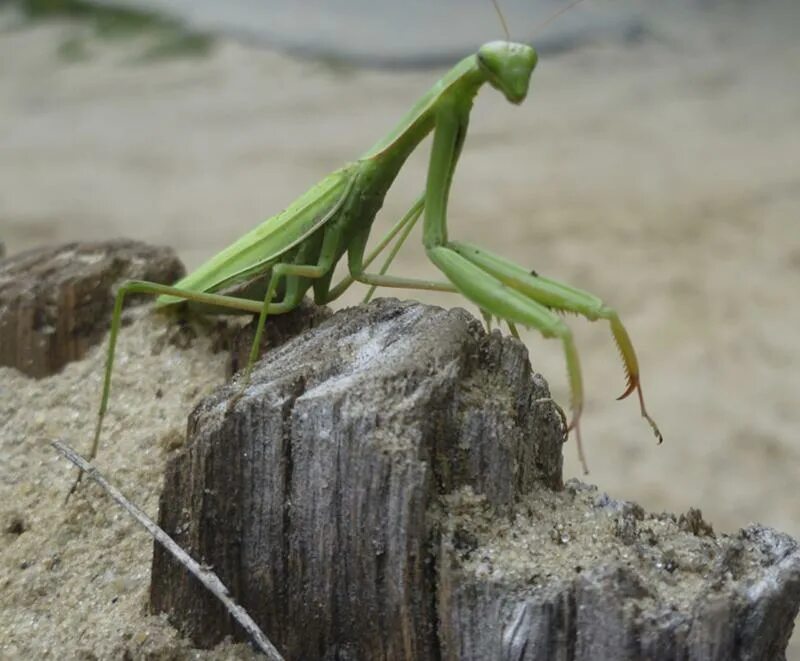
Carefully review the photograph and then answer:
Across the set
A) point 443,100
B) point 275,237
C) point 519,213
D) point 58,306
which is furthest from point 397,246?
point 519,213

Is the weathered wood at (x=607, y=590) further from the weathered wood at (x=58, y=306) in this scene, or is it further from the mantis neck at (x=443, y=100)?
the weathered wood at (x=58, y=306)

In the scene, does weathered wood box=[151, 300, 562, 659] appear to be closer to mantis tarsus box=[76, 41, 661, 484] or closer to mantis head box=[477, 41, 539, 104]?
mantis tarsus box=[76, 41, 661, 484]

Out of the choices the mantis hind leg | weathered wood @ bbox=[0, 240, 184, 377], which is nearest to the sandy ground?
weathered wood @ bbox=[0, 240, 184, 377]

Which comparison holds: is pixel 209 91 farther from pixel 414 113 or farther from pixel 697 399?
pixel 414 113

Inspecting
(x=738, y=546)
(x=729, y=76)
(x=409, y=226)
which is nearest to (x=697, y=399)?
(x=409, y=226)

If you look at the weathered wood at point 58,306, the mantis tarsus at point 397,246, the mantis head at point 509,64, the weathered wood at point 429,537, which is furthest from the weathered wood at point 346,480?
the weathered wood at point 58,306
